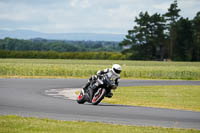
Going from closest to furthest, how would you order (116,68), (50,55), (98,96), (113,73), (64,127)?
1. (64,127)
2. (116,68)
3. (113,73)
4. (98,96)
5. (50,55)

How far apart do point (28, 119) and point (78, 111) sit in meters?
2.93

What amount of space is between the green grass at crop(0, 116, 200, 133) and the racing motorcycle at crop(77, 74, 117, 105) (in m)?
4.55

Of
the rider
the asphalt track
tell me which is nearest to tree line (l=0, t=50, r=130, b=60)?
the rider

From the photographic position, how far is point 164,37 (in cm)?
11900

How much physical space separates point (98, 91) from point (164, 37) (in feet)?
335

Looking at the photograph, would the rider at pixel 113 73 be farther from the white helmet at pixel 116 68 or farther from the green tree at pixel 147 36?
the green tree at pixel 147 36

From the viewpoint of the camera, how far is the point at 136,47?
116500mm

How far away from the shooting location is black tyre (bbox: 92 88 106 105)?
59.0 ft

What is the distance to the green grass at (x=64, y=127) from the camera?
11648 millimetres

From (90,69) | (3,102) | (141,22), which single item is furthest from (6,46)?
(3,102)

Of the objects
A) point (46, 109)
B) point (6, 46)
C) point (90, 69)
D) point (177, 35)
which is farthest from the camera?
point (6, 46)

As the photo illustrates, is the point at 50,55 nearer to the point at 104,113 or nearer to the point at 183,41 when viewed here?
the point at 183,41

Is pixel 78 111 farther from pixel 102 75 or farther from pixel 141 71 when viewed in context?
pixel 141 71

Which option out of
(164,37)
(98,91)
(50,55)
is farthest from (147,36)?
(98,91)
